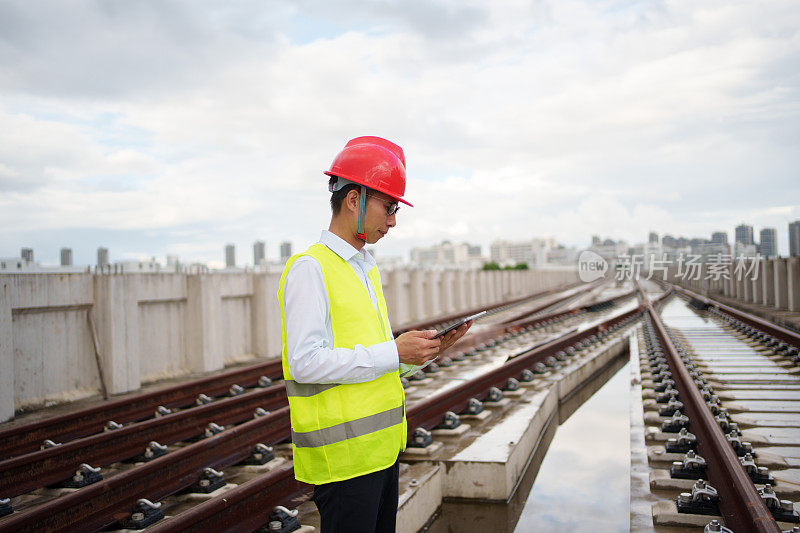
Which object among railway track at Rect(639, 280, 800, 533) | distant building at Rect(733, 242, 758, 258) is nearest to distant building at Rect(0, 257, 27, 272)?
railway track at Rect(639, 280, 800, 533)

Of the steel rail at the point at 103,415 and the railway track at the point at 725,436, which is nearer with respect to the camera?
the railway track at the point at 725,436

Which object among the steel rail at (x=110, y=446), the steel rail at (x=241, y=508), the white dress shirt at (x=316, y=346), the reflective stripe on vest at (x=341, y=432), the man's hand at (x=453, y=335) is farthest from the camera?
the steel rail at (x=110, y=446)

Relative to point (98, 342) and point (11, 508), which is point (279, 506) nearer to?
point (11, 508)

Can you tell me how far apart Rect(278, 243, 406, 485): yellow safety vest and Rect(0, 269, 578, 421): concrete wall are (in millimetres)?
6459

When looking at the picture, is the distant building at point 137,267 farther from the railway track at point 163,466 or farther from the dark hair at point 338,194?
the dark hair at point 338,194

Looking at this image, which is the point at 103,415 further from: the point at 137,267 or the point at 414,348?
the point at 414,348

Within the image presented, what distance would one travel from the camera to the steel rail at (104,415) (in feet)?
18.8

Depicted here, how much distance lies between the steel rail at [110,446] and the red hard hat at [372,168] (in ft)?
13.2

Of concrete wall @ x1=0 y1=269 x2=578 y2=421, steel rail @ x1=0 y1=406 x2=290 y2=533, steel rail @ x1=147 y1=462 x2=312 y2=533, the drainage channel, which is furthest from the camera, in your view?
concrete wall @ x1=0 y1=269 x2=578 y2=421

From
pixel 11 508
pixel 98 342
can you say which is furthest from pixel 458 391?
pixel 98 342

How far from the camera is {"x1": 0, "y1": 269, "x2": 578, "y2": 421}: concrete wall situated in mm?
7684

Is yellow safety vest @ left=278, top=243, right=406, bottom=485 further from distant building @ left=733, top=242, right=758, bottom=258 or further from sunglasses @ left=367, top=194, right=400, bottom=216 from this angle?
distant building @ left=733, top=242, right=758, bottom=258

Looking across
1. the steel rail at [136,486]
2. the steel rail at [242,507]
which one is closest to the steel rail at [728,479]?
the steel rail at [242,507]

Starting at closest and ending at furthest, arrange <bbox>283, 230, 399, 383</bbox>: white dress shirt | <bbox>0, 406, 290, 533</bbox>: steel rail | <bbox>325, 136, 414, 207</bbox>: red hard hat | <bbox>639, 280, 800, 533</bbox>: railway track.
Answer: <bbox>283, 230, 399, 383</bbox>: white dress shirt
<bbox>325, 136, 414, 207</bbox>: red hard hat
<bbox>639, 280, 800, 533</bbox>: railway track
<bbox>0, 406, 290, 533</bbox>: steel rail
